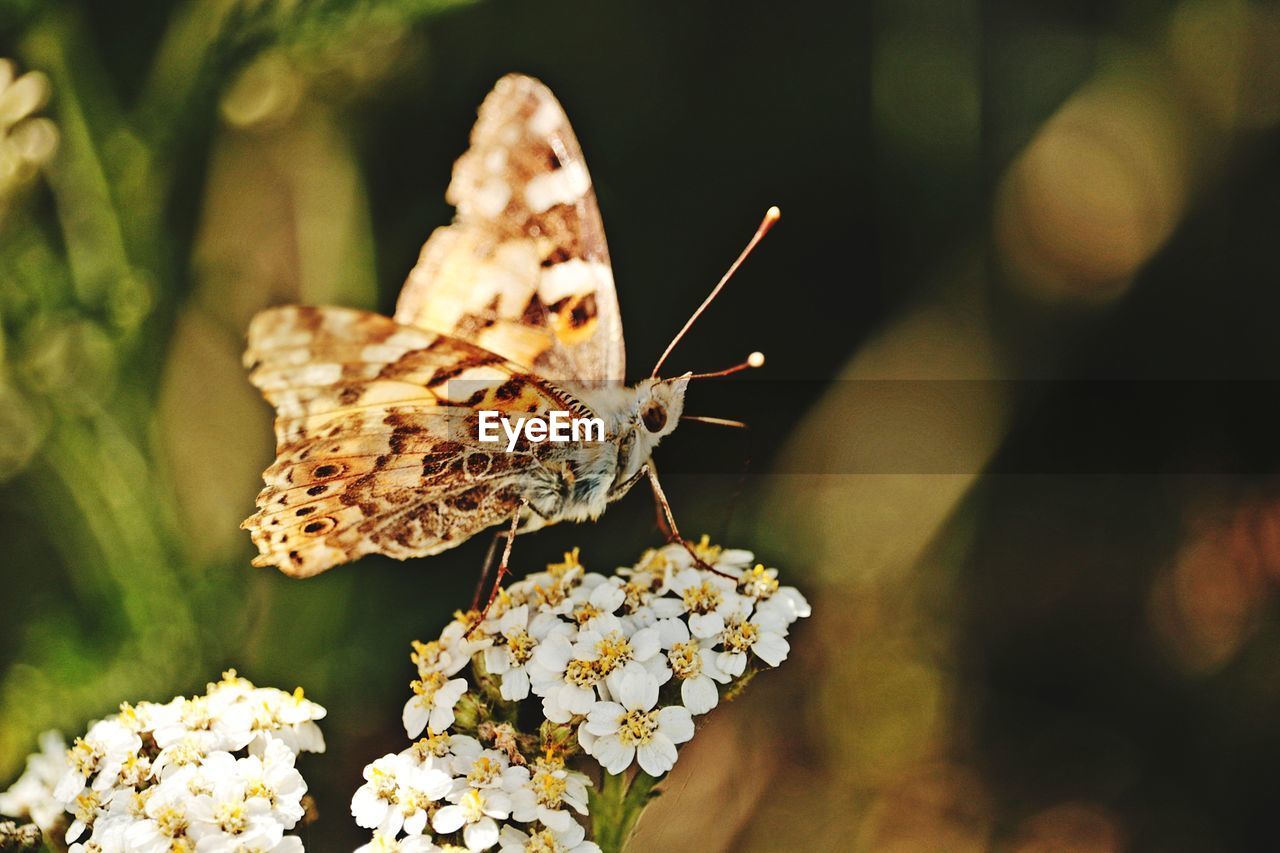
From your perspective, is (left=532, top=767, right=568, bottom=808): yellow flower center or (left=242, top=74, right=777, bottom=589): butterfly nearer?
(left=532, top=767, right=568, bottom=808): yellow flower center

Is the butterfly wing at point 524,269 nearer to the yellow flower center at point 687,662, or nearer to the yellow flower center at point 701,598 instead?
the yellow flower center at point 701,598

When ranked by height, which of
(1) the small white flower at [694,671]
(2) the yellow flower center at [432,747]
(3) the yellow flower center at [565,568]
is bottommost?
(2) the yellow flower center at [432,747]

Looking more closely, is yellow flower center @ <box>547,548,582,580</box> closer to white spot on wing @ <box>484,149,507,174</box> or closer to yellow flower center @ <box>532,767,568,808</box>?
yellow flower center @ <box>532,767,568,808</box>

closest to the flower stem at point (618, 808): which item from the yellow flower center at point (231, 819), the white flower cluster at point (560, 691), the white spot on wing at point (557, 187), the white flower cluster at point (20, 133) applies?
the white flower cluster at point (560, 691)

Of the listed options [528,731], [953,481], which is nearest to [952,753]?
[953,481]

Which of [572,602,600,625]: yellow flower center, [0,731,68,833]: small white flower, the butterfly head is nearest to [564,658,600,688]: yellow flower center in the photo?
[572,602,600,625]: yellow flower center

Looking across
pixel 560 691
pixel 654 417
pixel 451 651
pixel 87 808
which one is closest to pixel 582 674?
pixel 560 691

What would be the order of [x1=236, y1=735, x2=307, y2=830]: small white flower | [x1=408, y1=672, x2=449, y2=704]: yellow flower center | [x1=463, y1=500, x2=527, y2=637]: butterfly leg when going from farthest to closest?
1. [x1=463, y1=500, x2=527, y2=637]: butterfly leg
2. [x1=408, y1=672, x2=449, y2=704]: yellow flower center
3. [x1=236, y1=735, x2=307, y2=830]: small white flower
